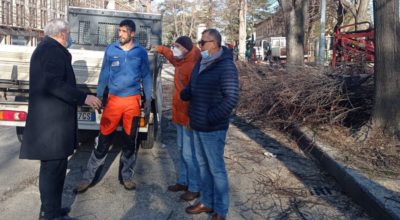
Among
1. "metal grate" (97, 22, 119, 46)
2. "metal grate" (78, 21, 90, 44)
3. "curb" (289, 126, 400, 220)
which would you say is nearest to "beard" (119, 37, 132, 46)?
"curb" (289, 126, 400, 220)

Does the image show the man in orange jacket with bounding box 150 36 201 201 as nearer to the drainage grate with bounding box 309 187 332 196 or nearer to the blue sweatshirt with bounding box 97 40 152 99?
the blue sweatshirt with bounding box 97 40 152 99

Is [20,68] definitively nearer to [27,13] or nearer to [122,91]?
[122,91]

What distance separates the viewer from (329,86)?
754cm

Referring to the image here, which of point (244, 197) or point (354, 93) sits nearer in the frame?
point (244, 197)

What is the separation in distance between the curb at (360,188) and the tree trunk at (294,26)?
6.66m

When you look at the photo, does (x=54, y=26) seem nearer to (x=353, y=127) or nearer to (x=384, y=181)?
(x=384, y=181)

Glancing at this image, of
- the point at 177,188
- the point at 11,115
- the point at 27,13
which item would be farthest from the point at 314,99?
the point at 27,13

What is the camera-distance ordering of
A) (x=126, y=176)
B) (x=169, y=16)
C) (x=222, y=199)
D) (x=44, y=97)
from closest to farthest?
(x=44, y=97) → (x=222, y=199) → (x=126, y=176) → (x=169, y=16)

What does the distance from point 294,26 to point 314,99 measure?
20.4ft

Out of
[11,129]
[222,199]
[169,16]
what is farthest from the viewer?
[169,16]

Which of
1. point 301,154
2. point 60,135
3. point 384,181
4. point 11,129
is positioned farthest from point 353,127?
point 11,129

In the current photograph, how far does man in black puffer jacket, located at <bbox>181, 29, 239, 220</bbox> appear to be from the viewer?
3723 mm

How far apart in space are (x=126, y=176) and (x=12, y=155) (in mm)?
2539

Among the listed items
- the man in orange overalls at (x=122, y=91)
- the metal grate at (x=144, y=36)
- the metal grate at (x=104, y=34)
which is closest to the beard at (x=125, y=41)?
the man in orange overalls at (x=122, y=91)
